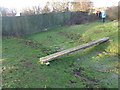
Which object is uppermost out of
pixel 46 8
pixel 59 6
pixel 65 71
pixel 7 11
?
pixel 59 6

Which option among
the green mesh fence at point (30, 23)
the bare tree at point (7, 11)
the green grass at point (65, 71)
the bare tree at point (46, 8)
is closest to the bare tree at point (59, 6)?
the bare tree at point (46, 8)

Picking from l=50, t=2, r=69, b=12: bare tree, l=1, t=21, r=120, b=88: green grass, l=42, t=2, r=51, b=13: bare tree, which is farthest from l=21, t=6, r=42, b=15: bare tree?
l=1, t=21, r=120, b=88: green grass

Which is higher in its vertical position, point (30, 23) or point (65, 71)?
point (30, 23)

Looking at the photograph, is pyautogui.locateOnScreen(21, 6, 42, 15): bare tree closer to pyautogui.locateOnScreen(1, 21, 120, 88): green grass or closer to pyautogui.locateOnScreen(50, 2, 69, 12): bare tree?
pyautogui.locateOnScreen(50, 2, 69, 12): bare tree

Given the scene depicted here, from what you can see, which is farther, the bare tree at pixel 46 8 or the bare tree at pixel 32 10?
the bare tree at pixel 46 8

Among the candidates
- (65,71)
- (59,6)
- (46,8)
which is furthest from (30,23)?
(59,6)

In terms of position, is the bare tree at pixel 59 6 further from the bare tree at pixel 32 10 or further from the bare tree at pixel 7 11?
the bare tree at pixel 7 11

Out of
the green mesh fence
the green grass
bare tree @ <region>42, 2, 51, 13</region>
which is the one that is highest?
bare tree @ <region>42, 2, 51, 13</region>

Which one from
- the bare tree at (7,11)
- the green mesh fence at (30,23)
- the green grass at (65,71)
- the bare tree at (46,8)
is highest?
the bare tree at (46,8)

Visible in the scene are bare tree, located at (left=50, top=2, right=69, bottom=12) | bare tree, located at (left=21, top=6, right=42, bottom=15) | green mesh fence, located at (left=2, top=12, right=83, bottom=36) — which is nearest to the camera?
green mesh fence, located at (left=2, top=12, right=83, bottom=36)

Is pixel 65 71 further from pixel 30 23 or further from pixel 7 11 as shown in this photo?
pixel 7 11

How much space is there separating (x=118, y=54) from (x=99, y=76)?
2.54 metres

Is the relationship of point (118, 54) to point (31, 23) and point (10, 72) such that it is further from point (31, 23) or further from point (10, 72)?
point (31, 23)

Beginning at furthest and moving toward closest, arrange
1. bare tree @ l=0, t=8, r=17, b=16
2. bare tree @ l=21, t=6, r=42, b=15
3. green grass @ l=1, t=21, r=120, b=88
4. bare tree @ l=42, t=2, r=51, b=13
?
bare tree @ l=42, t=2, r=51, b=13
bare tree @ l=21, t=6, r=42, b=15
bare tree @ l=0, t=8, r=17, b=16
green grass @ l=1, t=21, r=120, b=88
